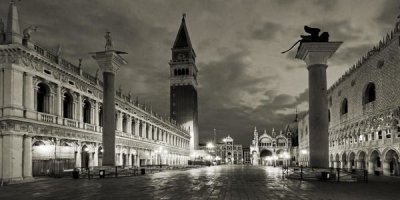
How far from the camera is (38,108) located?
114ft

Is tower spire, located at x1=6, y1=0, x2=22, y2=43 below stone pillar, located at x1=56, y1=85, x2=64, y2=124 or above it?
above

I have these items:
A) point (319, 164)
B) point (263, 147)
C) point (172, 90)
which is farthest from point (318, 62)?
point (263, 147)

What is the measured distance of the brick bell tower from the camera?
416ft

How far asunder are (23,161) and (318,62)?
78.2ft

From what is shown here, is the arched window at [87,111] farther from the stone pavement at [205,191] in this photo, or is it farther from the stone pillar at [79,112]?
the stone pavement at [205,191]

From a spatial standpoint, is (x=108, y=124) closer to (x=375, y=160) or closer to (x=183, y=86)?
(x=375, y=160)

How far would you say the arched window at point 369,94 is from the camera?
4720 centimetres

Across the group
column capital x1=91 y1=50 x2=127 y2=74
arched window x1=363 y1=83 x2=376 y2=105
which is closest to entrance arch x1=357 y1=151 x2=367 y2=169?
arched window x1=363 y1=83 x2=376 y2=105

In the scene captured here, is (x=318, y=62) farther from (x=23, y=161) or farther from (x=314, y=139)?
(x=23, y=161)

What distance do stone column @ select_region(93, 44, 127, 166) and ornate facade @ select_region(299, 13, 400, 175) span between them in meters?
27.2

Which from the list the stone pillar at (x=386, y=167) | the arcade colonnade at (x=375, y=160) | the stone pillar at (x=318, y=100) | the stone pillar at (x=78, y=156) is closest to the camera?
the stone pillar at (x=318, y=100)

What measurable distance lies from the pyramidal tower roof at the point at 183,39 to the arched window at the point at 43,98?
105 metres

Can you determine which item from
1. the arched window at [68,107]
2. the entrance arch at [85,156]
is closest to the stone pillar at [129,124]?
the entrance arch at [85,156]

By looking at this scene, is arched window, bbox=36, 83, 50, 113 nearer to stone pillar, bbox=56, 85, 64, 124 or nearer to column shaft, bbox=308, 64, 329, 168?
stone pillar, bbox=56, 85, 64, 124
